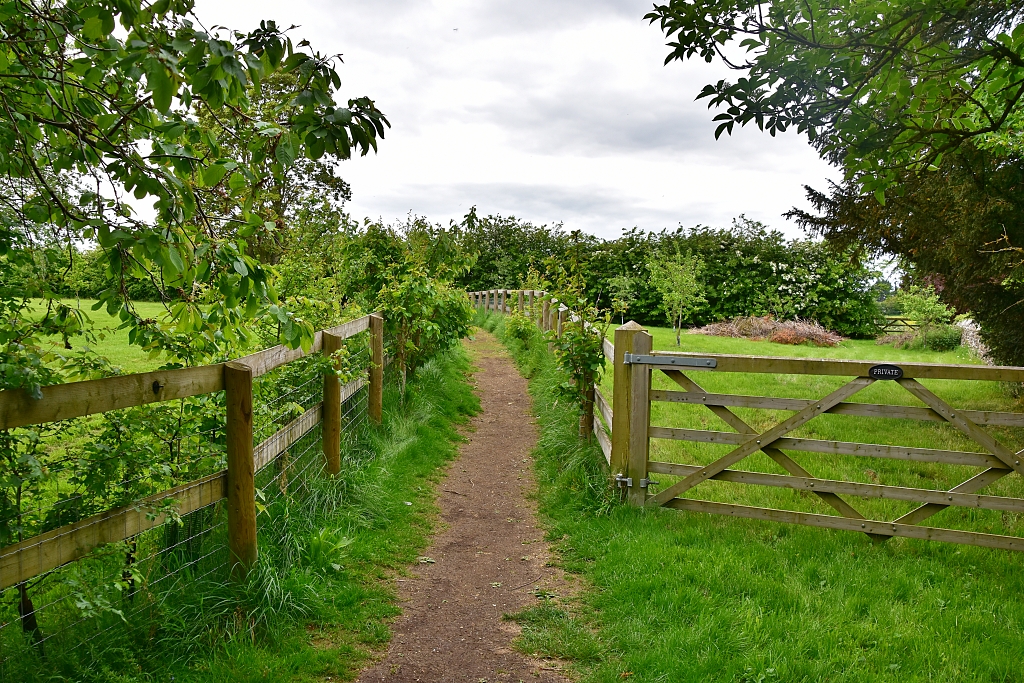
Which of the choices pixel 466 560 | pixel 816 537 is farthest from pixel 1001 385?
pixel 466 560

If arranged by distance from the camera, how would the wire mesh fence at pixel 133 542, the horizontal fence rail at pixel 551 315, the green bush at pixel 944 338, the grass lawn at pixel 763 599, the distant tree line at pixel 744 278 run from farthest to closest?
the distant tree line at pixel 744 278 → the green bush at pixel 944 338 → the horizontal fence rail at pixel 551 315 → the grass lawn at pixel 763 599 → the wire mesh fence at pixel 133 542

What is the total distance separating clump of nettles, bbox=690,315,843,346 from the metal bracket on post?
52.8ft

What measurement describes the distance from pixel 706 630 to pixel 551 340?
441 centimetres

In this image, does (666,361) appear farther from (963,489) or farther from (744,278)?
(744,278)

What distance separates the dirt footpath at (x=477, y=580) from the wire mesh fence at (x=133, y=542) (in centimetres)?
91

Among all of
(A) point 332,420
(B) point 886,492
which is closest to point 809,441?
(B) point 886,492

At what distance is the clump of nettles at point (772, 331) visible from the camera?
20.9m

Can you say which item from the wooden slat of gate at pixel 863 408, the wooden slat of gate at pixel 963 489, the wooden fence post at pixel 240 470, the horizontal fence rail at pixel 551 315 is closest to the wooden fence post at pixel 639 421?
the wooden slat of gate at pixel 863 408

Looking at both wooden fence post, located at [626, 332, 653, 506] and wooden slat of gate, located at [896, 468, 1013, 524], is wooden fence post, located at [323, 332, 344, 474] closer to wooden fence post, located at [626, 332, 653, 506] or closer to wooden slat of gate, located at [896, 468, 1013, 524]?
wooden fence post, located at [626, 332, 653, 506]

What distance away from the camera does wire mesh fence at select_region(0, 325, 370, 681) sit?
3201 mm

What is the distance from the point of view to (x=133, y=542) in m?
3.58

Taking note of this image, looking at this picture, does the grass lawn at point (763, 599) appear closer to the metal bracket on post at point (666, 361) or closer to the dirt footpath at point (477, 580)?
the dirt footpath at point (477, 580)

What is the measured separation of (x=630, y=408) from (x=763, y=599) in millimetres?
2173

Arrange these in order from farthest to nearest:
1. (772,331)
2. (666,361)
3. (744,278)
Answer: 1. (744,278)
2. (772,331)
3. (666,361)
